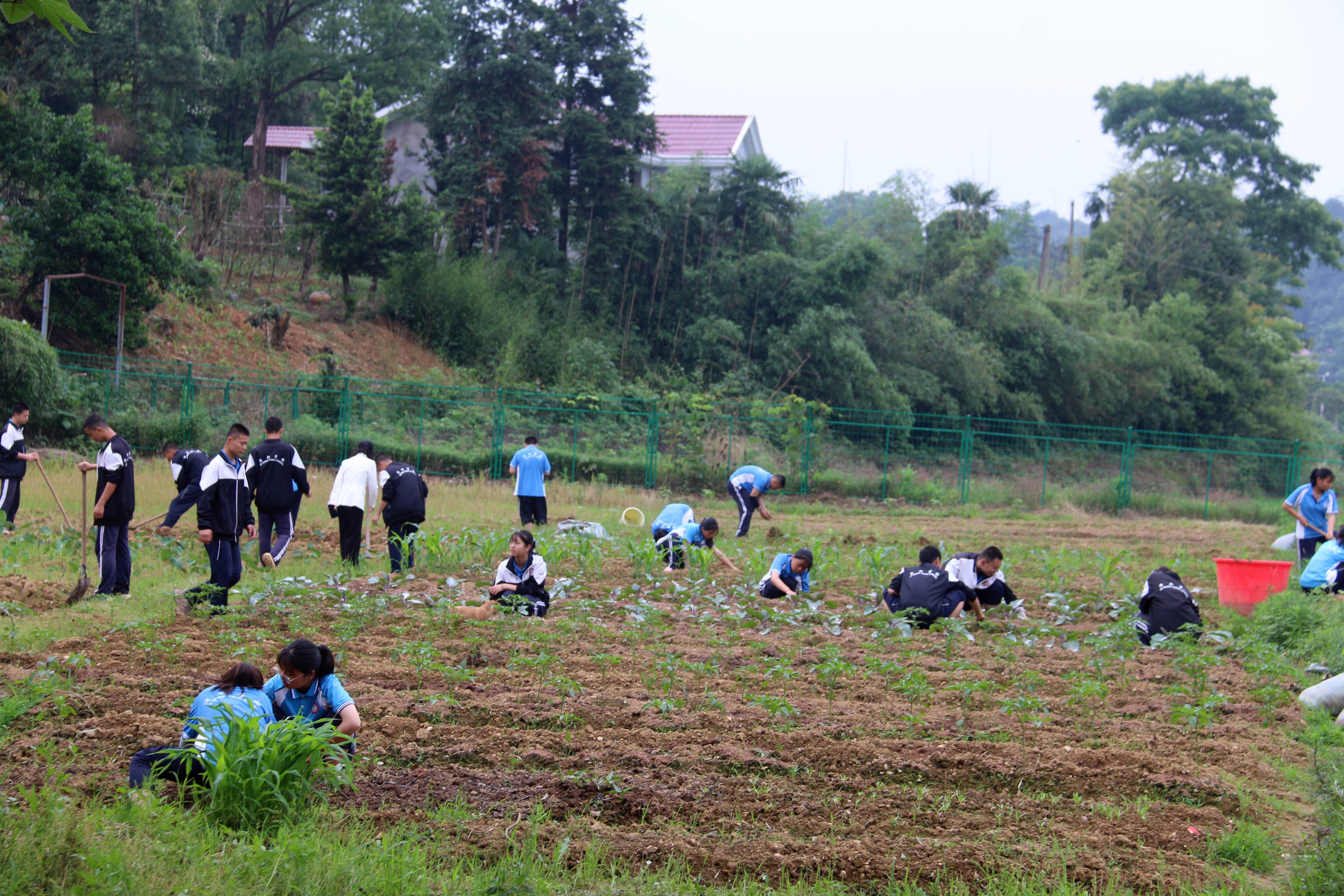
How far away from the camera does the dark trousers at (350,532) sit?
33.4 ft

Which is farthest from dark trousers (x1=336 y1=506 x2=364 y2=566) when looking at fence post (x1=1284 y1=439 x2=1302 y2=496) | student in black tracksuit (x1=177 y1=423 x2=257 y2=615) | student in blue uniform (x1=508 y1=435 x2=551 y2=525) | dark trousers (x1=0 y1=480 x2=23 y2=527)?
fence post (x1=1284 y1=439 x2=1302 y2=496)

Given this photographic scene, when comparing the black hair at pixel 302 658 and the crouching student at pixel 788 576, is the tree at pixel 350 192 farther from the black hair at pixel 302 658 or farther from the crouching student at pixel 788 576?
the black hair at pixel 302 658

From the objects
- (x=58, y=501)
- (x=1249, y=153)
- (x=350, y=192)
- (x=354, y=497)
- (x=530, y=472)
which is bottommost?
(x=58, y=501)

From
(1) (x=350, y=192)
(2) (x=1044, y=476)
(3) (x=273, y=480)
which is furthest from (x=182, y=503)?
(2) (x=1044, y=476)

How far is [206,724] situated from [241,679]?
0.34 m

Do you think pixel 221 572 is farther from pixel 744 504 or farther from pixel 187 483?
pixel 744 504

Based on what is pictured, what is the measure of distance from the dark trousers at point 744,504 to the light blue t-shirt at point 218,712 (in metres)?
Result: 9.79

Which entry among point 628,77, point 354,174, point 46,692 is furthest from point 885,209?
point 46,692

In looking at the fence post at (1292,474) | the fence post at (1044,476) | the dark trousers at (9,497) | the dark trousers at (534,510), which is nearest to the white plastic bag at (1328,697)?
the dark trousers at (534,510)

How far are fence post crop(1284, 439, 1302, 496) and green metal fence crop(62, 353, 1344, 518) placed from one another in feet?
3.83

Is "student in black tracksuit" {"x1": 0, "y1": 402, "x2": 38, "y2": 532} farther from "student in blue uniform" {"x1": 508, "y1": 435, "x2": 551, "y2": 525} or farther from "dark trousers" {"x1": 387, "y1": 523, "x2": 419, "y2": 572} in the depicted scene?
"student in blue uniform" {"x1": 508, "y1": 435, "x2": 551, "y2": 525}

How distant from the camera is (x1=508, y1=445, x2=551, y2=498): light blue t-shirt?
544 inches

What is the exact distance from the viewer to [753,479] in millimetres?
14336

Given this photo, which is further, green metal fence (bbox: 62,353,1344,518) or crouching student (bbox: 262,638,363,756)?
green metal fence (bbox: 62,353,1344,518)
